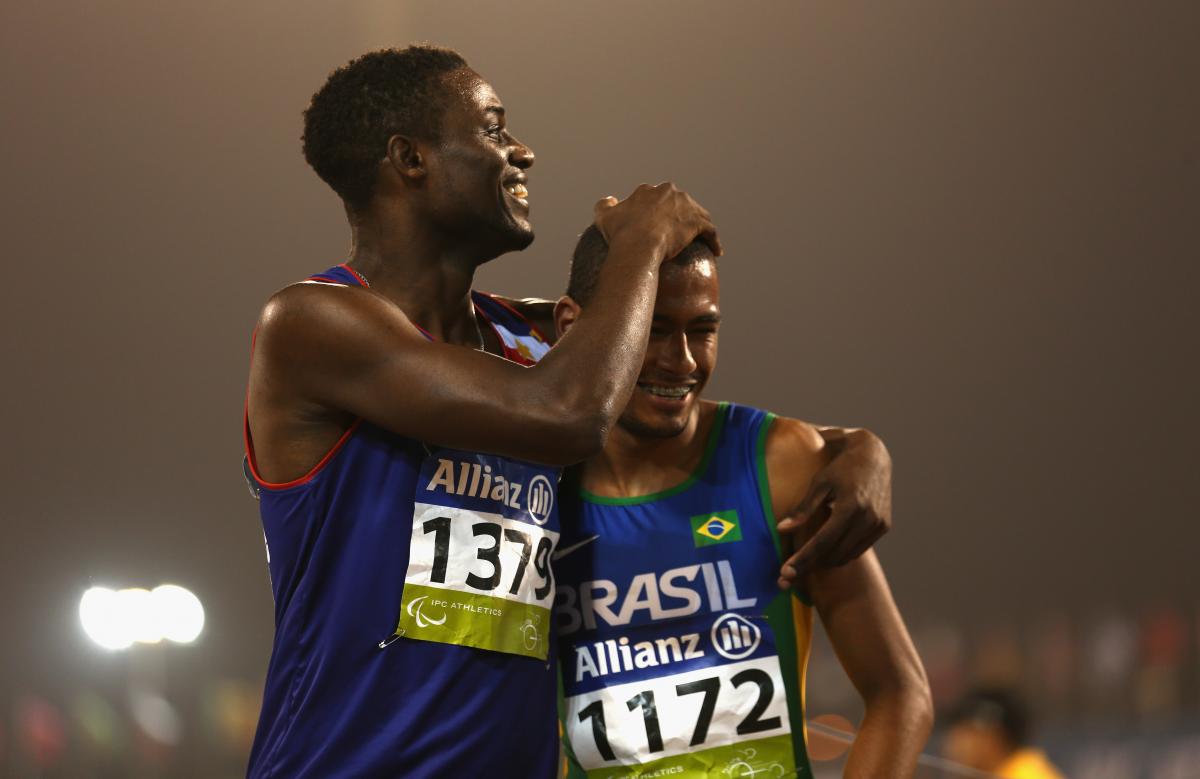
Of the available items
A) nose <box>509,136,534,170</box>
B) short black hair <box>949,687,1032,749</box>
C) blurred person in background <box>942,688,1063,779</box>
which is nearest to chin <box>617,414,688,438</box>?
nose <box>509,136,534,170</box>

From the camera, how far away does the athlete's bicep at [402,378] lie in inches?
47.8

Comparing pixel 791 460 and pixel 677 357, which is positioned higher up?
pixel 677 357

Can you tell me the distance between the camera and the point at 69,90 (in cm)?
551

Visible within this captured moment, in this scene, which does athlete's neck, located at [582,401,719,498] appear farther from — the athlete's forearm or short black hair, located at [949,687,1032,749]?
short black hair, located at [949,687,1032,749]

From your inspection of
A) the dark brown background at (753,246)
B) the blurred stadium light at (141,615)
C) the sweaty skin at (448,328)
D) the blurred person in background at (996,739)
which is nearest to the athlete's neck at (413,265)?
the sweaty skin at (448,328)

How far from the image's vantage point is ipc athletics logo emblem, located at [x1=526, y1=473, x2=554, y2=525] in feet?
4.53

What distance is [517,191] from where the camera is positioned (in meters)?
1.46

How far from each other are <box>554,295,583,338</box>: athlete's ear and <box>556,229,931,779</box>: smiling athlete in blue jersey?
0.09 feet

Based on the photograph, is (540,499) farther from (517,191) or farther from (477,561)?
(517,191)

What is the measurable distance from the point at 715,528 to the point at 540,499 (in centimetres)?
22

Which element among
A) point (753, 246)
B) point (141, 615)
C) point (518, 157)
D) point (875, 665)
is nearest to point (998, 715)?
point (875, 665)

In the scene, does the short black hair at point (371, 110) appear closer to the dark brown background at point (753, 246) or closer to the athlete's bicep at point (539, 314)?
the athlete's bicep at point (539, 314)

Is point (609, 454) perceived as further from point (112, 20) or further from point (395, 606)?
point (112, 20)

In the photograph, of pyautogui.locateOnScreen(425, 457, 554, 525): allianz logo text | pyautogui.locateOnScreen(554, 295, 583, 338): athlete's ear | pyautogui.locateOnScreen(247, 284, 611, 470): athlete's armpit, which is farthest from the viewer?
pyautogui.locateOnScreen(554, 295, 583, 338): athlete's ear
